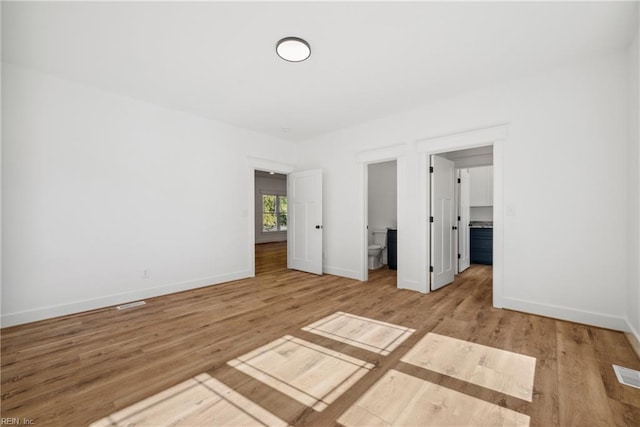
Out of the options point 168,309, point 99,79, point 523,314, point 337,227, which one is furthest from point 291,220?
point 523,314

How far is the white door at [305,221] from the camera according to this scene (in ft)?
17.3

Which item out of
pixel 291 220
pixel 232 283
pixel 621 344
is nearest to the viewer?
pixel 621 344

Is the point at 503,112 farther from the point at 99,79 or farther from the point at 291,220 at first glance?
the point at 99,79

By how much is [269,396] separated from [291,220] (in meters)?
4.19

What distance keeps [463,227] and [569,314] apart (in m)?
2.81

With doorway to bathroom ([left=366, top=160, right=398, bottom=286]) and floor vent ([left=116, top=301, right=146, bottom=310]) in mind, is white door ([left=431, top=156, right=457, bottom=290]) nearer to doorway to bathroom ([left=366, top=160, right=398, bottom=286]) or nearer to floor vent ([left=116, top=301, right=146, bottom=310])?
doorway to bathroom ([left=366, top=160, right=398, bottom=286])

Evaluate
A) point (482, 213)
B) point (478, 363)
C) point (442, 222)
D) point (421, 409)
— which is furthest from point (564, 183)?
point (482, 213)

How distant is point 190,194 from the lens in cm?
435

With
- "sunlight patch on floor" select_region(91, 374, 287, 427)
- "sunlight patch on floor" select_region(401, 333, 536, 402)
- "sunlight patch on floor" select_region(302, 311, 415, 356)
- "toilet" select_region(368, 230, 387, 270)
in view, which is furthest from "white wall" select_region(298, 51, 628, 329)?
"sunlight patch on floor" select_region(91, 374, 287, 427)

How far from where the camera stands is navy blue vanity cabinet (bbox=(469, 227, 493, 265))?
5992mm

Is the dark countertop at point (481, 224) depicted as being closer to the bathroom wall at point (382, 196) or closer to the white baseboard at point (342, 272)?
the bathroom wall at point (382, 196)

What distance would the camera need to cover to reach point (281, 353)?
2.30 m

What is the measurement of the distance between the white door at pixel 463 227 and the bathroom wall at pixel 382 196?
139 cm

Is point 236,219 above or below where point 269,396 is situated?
above
